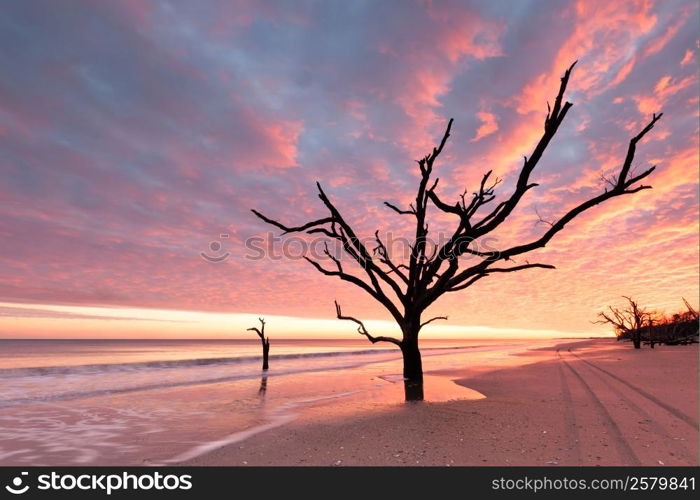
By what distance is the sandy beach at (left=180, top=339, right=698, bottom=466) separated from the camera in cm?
516

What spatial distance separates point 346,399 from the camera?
1177cm

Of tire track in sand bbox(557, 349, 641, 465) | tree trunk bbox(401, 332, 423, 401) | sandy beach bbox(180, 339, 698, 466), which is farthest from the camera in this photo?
tree trunk bbox(401, 332, 423, 401)

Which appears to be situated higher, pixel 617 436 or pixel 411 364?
pixel 411 364

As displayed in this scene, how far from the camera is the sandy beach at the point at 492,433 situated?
5160mm

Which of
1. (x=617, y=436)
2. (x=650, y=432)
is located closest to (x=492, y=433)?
(x=617, y=436)

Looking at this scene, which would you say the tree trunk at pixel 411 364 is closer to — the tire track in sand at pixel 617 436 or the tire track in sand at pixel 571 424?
the tire track in sand at pixel 571 424

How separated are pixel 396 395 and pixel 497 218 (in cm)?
622

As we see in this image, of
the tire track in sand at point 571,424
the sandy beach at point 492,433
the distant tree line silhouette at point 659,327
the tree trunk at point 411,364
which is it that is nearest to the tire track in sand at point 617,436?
the sandy beach at point 492,433

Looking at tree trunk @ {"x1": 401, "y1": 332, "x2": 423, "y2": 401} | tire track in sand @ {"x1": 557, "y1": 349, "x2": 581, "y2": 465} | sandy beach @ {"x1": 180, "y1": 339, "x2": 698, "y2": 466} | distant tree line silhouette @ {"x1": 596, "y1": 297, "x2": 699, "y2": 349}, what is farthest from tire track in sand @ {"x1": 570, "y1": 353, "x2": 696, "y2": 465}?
distant tree line silhouette @ {"x1": 596, "y1": 297, "x2": 699, "y2": 349}

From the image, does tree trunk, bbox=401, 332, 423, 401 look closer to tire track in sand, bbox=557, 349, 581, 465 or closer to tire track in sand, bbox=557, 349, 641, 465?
tire track in sand, bbox=557, 349, 581, 465

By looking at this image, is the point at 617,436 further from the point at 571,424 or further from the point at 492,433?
the point at 492,433

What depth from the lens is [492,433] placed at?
6383mm

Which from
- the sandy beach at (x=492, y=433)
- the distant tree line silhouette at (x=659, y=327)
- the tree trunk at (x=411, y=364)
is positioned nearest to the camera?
the sandy beach at (x=492, y=433)
